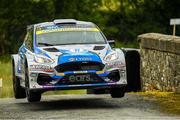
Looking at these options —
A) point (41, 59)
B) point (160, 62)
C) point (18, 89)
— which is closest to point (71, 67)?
point (41, 59)

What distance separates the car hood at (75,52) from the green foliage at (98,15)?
36811 millimetres

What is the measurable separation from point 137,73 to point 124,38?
3737cm

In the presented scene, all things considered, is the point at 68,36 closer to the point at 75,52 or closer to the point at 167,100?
the point at 75,52

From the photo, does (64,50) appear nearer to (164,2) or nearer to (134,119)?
(134,119)

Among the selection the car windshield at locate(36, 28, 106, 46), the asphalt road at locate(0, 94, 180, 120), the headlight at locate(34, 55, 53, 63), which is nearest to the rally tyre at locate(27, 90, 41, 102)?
the asphalt road at locate(0, 94, 180, 120)

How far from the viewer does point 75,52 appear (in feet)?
48.1

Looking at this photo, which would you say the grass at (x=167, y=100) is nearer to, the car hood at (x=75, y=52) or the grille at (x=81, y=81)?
the grille at (x=81, y=81)

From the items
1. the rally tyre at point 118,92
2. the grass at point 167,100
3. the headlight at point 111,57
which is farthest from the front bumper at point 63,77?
the grass at point 167,100

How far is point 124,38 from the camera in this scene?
58219 mm

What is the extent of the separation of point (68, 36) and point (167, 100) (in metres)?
2.47

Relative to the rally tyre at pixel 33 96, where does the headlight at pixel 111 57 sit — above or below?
above

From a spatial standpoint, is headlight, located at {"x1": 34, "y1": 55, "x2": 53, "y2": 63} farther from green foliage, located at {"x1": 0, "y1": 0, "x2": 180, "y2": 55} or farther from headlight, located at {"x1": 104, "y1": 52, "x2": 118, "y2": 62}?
green foliage, located at {"x1": 0, "y1": 0, "x2": 180, "y2": 55}

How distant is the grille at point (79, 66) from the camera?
1441 cm

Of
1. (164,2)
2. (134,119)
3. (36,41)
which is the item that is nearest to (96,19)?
(164,2)
